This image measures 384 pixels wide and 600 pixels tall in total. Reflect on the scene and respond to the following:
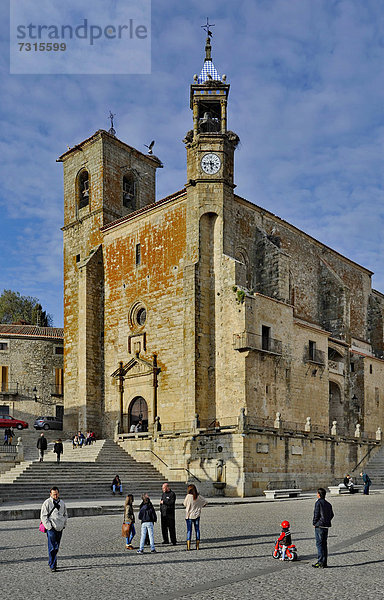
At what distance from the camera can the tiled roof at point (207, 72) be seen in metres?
36.5

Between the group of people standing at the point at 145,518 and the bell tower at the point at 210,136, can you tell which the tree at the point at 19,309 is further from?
the group of people standing at the point at 145,518

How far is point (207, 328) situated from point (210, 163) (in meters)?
8.21

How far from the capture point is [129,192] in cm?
4394

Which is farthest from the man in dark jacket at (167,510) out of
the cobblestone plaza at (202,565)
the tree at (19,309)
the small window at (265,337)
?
the tree at (19,309)

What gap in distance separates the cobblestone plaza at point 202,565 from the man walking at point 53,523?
269 millimetres

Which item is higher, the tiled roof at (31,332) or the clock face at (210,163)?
the clock face at (210,163)

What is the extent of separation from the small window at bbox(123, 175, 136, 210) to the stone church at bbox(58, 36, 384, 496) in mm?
131

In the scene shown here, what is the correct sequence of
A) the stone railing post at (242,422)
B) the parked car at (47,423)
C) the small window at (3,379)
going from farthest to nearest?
1. the small window at (3,379)
2. the parked car at (47,423)
3. the stone railing post at (242,422)

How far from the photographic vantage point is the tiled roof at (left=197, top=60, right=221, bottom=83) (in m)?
36.5

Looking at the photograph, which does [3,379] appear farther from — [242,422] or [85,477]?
[242,422]

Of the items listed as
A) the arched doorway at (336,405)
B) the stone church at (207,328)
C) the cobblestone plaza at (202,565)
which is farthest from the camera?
the arched doorway at (336,405)

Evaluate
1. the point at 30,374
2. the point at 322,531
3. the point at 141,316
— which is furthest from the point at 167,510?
the point at 30,374

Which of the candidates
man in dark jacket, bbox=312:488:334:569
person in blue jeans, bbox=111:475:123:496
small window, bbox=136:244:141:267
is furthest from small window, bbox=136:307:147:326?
man in dark jacket, bbox=312:488:334:569

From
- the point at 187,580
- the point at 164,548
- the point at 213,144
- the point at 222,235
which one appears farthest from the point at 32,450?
the point at 187,580
